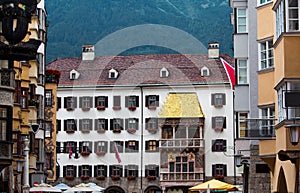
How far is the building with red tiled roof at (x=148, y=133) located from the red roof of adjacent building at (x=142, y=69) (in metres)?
0.28

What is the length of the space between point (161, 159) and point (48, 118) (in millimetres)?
15645

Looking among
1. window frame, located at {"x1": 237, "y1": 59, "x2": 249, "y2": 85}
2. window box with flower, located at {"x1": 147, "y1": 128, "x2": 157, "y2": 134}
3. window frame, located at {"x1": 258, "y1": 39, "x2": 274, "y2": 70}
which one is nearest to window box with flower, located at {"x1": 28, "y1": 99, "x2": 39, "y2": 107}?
window frame, located at {"x1": 237, "y1": 59, "x2": 249, "y2": 85}

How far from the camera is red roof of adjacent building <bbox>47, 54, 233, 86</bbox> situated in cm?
9088

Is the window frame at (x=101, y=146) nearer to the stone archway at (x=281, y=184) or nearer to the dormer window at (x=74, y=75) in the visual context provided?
the dormer window at (x=74, y=75)

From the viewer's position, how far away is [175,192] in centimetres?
8694

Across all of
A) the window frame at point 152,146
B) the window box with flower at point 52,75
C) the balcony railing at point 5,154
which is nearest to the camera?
the balcony railing at point 5,154

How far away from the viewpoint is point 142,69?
93.8m

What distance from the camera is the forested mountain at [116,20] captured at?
164 m

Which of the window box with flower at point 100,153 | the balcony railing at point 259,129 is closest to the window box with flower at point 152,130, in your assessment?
the window box with flower at point 100,153

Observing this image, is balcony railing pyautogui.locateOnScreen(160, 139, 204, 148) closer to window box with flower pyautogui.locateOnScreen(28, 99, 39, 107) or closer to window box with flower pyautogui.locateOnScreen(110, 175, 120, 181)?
window box with flower pyautogui.locateOnScreen(110, 175, 120, 181)

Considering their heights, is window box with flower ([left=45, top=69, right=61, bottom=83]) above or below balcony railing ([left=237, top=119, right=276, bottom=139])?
above

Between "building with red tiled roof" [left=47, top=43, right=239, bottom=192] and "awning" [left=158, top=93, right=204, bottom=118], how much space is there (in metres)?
0.07

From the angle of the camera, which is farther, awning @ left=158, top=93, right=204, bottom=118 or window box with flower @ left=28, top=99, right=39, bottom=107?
awning @ left=158, top=93, right=204, bottom=118

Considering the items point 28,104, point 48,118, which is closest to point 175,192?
point 48,118
